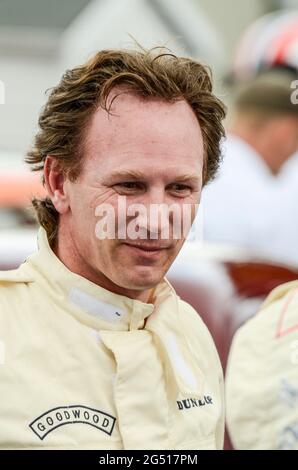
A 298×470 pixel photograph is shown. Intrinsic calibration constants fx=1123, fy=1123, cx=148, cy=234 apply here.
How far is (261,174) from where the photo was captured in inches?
89.8

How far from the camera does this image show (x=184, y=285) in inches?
54.2

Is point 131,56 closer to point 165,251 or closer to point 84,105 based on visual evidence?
point 84,105

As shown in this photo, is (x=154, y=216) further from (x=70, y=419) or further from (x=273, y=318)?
(x=273, y=318)

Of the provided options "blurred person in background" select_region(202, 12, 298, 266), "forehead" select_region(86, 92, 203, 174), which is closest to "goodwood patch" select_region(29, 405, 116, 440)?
"forehead" select_region(86, 92, 203, 174)

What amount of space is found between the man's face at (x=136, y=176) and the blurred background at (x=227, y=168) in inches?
4.8

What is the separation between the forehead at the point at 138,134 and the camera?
98 cm

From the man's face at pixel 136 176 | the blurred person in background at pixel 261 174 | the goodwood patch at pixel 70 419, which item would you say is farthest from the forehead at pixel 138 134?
the blurred person in background at pixel 261 174

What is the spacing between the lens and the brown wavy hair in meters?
0.98

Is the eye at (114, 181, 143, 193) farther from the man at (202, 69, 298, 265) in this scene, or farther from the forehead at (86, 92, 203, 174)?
the man at (202, 69, 298, 265)

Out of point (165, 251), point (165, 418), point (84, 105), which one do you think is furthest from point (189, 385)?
point (84, 105)

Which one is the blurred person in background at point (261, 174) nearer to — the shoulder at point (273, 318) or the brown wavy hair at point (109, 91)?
the shoulder at point (273, 318)

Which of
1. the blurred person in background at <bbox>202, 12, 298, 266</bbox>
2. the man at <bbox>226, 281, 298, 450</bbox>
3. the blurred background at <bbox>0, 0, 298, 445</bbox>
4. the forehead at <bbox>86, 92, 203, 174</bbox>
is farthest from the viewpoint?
the blurred person in background at <bbox>202, 12, 298, 266</bbox>
